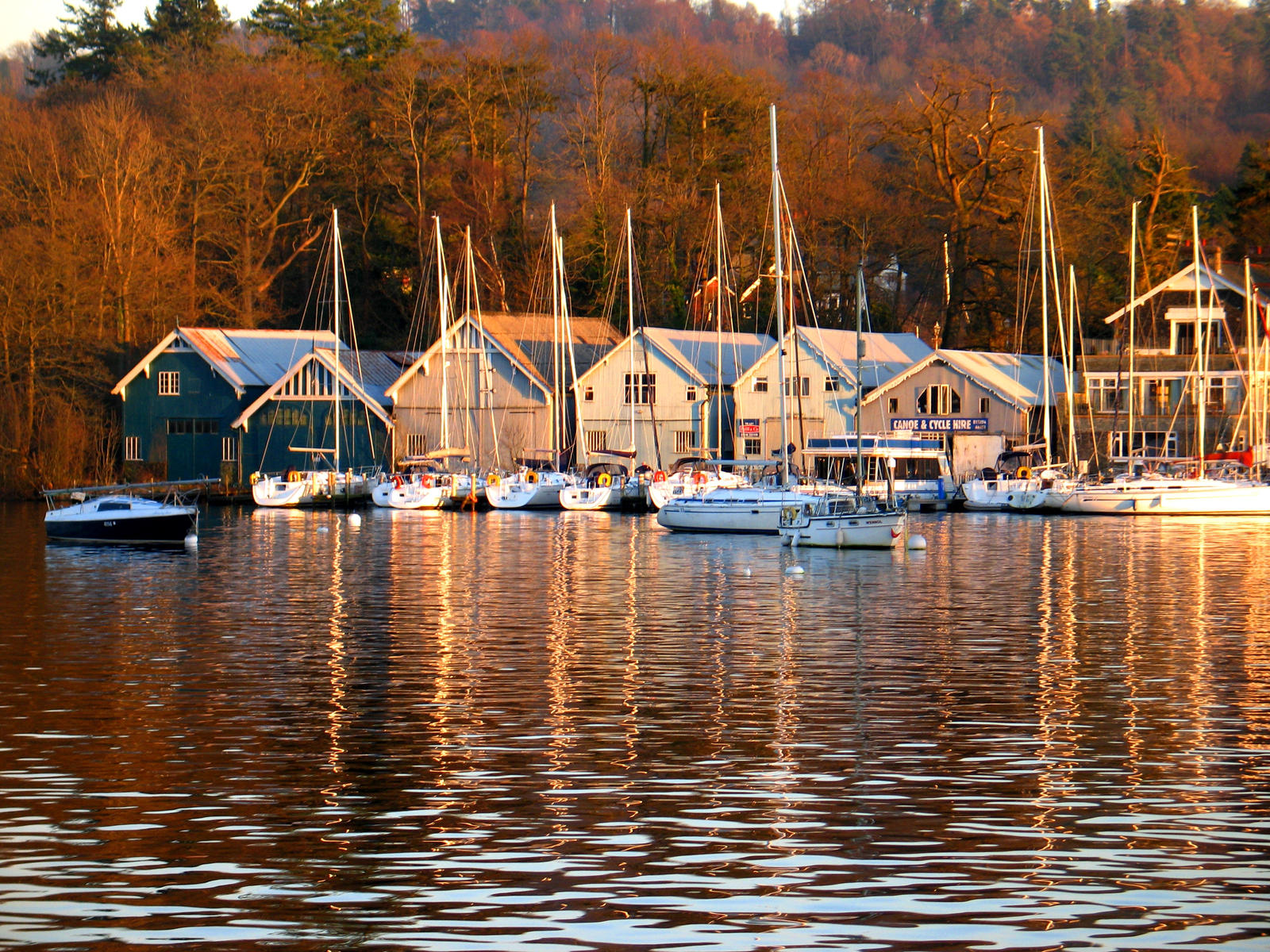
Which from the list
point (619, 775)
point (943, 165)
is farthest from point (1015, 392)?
point (619, 775)

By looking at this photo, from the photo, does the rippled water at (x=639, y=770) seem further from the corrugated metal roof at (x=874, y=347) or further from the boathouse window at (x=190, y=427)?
the corrugated metal roof at (x=874, y=347)

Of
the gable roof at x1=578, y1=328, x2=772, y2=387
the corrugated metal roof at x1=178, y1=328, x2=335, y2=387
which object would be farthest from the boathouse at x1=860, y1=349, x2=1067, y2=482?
the corrugated metal roof at x1=178, y1=328, x2=335, y2=387

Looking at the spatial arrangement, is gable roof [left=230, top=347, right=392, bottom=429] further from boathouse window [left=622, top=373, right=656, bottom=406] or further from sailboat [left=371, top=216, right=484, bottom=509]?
boathouse window [left=622, top=373, right=656, bottom=406]

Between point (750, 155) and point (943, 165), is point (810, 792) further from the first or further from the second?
point (750, 155)

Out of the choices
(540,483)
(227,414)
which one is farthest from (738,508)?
(227,414)

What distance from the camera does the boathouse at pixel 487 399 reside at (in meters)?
78.9

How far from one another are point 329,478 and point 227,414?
1042 centimetres

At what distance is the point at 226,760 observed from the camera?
55.1 ft

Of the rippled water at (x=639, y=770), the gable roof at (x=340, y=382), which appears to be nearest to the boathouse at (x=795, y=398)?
the gable roof at (x=340, y=382)

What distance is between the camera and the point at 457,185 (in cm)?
9312

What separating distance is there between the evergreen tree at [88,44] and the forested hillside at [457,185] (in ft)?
0.66

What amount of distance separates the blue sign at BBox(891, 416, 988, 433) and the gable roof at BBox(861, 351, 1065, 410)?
5.89 feet

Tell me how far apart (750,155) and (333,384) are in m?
32.8

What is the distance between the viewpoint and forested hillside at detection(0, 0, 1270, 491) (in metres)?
80.0
